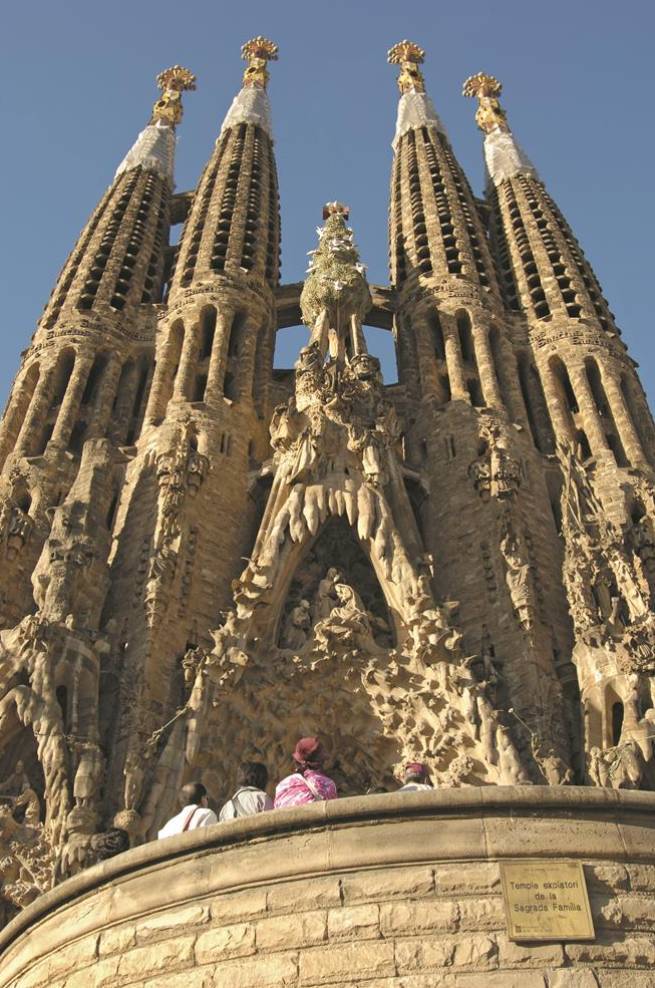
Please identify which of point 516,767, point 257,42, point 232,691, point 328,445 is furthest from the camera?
point 257,42

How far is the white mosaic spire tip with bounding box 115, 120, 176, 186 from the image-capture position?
106 ft

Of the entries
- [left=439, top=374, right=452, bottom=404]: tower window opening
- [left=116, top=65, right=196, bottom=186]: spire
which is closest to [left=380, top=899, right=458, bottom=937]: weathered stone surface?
[left=439, top=374, right=452, bottom=404]: tower window opening

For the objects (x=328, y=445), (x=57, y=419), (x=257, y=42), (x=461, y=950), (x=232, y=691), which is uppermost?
(x=257, y=42)

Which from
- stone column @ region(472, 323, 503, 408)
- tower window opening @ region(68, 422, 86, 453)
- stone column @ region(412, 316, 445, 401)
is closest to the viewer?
tower window opening @ region(68, 422, 86, 453)

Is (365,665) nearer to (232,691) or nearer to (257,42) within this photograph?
(232,691)

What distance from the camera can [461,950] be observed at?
26.3ft

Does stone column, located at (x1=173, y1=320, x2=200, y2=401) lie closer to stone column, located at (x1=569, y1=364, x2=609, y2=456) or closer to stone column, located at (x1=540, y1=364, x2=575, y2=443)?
stone column, located at (x1=540, y1=364, x2=575, y2=443)

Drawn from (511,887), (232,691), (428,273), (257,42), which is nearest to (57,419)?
(232,691)

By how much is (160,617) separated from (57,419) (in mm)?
6466

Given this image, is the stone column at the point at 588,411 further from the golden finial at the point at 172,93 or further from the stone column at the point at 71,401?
the golden finial at the point at 172,93

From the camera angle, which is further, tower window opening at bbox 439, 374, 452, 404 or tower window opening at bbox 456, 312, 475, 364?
tower window opening at bbox 456, 312, 475, 364

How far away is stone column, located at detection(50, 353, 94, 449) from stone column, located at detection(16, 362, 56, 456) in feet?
1.09

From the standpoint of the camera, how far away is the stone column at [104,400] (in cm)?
2170

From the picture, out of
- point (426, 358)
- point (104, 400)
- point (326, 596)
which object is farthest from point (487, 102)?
point (326, 596)
